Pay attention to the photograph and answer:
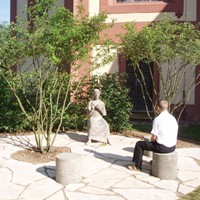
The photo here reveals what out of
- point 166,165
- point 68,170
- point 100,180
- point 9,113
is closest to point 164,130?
point 166,165

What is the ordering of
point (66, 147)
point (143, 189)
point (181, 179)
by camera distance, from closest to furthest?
point (143, 189)
point (181, 179)
point (66, 147)

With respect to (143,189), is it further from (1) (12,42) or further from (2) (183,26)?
(2) (183,26)

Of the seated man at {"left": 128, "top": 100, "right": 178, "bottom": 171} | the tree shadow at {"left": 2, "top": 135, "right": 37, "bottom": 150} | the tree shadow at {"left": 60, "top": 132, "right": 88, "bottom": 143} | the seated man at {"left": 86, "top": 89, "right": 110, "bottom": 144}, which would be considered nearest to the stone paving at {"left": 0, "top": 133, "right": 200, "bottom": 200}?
the tree shadow at {"left": 2, "top": 135, "right": 37, "bottom": 150}

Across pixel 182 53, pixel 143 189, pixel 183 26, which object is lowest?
pixel 143 189

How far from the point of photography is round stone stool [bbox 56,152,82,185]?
222 inches

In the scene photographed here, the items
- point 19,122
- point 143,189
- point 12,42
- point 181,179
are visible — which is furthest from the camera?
point 19,122

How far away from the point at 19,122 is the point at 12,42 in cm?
344

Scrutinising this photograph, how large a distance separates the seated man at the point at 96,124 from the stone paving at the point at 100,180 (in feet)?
2.25

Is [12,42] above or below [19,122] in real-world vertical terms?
above

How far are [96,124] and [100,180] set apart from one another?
2.89 m

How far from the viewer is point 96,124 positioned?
8.65 meters

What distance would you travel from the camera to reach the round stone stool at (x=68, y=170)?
5645 millimetres

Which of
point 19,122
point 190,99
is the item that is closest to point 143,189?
point 19,122

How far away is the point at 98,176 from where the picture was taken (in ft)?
19.9
